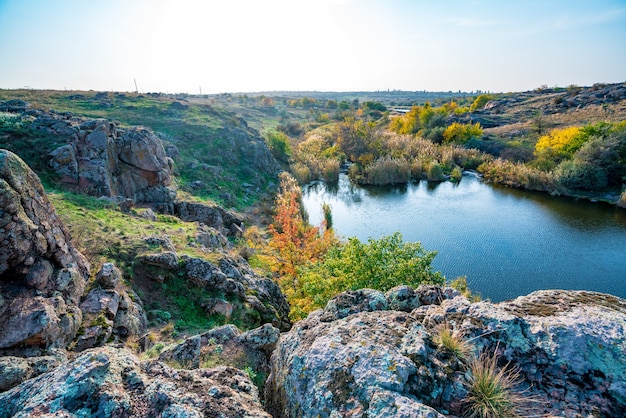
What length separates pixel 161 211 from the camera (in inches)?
746

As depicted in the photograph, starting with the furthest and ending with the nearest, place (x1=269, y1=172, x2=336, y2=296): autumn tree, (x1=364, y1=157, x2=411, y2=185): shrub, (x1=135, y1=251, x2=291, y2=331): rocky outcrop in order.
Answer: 1. (x1=364, y1=157, x2=411, y2=185): shrub
2. (x1=269, y1=172, x2=336, y2=296): autumn tree
3. (x1=135, y1=251, x2=291, y2=331): rocky outcrop

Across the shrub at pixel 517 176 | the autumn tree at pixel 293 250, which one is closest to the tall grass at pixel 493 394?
the autumn tree at pixel 293 250

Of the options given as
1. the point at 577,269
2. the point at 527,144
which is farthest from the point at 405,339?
the point at 527,144

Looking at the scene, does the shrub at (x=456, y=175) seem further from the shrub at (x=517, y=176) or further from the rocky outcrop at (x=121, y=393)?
the rocky outcrop at (x=121, y=393)

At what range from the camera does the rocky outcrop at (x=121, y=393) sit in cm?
313

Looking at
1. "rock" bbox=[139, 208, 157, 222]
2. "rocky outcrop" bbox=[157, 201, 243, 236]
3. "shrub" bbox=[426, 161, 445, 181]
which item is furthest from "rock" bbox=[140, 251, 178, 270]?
"shrub" bbox=[426, 161, 445, 181]

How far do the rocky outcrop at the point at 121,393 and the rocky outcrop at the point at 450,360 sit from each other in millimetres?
765

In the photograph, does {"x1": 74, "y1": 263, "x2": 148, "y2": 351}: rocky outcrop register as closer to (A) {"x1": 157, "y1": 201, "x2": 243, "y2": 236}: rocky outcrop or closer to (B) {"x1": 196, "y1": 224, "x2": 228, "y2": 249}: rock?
(B) {"x1": 196, "y1": 224, "x2": 228, "y2": 249}: rock

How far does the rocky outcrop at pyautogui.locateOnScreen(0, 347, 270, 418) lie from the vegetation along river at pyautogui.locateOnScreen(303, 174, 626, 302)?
17.9 m

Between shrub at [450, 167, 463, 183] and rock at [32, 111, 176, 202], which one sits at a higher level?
rock at [32, 111, 176, 202]

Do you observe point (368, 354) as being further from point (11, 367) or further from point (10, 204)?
point (10, 204)

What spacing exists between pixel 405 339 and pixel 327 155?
148 feet

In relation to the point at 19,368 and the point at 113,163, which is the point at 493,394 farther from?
the point at 113,163

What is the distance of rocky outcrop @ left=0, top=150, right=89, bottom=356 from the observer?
5.92m
